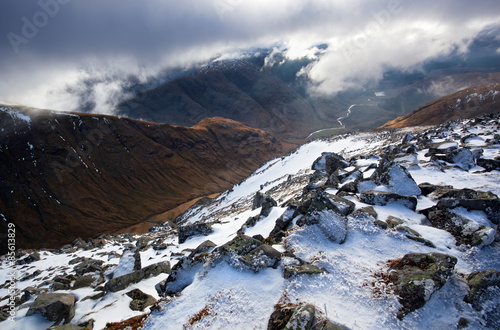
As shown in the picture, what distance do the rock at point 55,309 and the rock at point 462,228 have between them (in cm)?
1471

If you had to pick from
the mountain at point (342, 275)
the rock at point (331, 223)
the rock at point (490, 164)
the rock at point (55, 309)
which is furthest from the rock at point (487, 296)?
the rock at point (55, 309)

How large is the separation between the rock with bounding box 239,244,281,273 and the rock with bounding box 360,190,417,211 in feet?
17.8

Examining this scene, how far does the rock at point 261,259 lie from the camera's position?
653cm

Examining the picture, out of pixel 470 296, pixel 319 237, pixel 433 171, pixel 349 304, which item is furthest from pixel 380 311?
pixel 433 171

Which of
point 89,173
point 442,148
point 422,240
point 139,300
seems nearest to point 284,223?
point 422,240

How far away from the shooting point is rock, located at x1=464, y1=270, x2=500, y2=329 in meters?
4.34

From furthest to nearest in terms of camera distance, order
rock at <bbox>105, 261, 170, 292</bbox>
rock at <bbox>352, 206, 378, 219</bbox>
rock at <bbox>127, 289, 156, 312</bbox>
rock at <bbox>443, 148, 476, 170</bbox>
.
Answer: rock at <bbox>443, 148, 476, 170</bbox>, rock at <bbox>105, 261, 170, 292</bbox>, rock at <bbox>127, 289, 156, 312</bbox>, rock at <bbox>352, 206, 378, 219</bbox>

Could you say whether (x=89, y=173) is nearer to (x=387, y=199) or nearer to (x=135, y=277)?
(x=135, y=277)

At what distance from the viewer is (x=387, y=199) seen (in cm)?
930

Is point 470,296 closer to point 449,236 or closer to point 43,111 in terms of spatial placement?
point 449,236

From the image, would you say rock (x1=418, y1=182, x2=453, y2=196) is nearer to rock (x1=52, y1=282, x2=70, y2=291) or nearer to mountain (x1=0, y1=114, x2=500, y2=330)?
mountain (x1=0, y1=114, x2=500, y2=330)

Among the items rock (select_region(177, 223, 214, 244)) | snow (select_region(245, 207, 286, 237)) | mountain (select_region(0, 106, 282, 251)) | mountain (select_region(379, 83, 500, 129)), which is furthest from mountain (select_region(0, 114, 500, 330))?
mountain (select_region(379, 83, 500, 129))

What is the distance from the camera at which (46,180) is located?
77.1 metres

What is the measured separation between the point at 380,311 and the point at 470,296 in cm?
194
